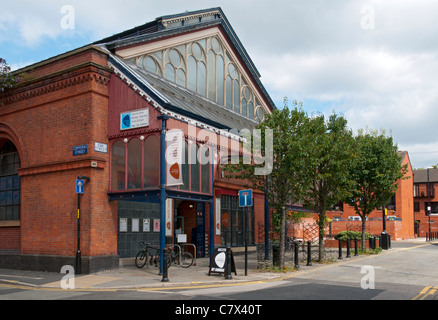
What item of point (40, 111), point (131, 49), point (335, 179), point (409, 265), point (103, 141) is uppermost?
point (131, 49)

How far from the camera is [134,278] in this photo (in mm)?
14969

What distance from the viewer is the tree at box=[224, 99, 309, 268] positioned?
57.6 ft

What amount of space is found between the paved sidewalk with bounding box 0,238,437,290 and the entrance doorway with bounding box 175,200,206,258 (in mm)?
4424

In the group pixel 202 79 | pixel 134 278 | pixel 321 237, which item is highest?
pixel 202 79

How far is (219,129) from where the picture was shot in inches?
804

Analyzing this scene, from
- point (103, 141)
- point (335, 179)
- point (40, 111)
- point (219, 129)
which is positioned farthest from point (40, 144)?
point (335, 179)

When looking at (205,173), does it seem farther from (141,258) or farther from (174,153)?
(141,258)

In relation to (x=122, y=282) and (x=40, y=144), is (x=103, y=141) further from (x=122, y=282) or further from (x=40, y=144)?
(x=122, y=282)

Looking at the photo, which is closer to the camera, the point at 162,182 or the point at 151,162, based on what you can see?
the point at 162,182

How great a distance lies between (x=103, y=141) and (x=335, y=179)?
11470mm

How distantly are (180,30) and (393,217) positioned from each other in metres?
39.0

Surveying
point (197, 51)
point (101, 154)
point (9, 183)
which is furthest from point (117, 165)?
point (197, 51)

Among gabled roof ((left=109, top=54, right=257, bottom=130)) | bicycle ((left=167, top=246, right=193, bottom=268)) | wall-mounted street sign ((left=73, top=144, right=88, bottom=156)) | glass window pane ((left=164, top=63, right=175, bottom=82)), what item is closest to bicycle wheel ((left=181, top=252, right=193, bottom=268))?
bicycle ((left=167, top=246, right=193, bottom=268))
